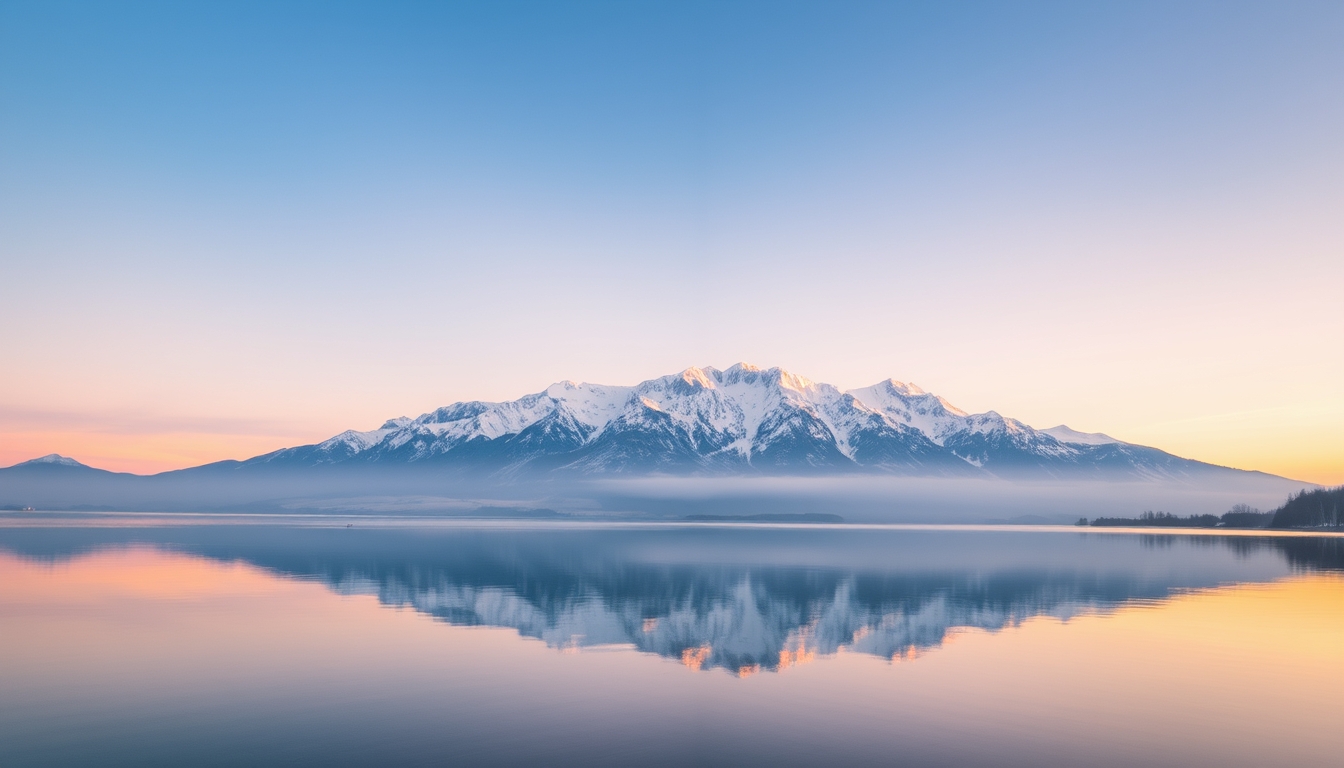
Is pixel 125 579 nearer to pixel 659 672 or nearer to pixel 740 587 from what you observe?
pixel 740 587

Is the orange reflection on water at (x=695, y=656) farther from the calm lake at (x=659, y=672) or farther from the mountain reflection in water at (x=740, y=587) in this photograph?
the calm lake at (x=659, y=672)

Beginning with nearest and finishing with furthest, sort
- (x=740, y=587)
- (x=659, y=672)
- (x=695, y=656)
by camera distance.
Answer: (x=659, y=672) → (x=695, y=656) → (x=740, y=587)

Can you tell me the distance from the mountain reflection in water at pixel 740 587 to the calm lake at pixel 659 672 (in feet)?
1.54

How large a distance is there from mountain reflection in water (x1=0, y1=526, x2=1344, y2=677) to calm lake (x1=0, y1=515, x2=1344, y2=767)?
47cm

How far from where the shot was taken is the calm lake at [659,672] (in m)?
22.8

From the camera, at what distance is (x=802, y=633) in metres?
41.9

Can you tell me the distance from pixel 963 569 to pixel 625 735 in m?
67.2

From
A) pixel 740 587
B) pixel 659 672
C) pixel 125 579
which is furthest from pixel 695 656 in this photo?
pixel 125 579

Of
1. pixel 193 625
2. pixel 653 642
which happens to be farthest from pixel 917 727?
pixel 193 625

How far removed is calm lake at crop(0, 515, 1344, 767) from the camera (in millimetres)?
22766

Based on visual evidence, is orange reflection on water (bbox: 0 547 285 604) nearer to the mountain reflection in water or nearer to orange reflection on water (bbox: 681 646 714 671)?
the mountain reflection in water

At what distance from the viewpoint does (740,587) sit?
64.0 m

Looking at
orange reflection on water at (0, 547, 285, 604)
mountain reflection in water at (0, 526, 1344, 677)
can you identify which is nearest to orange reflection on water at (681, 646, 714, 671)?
mountain reflection in water at (0, 526, 1344, 677)

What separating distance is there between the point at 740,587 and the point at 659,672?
105 feet
